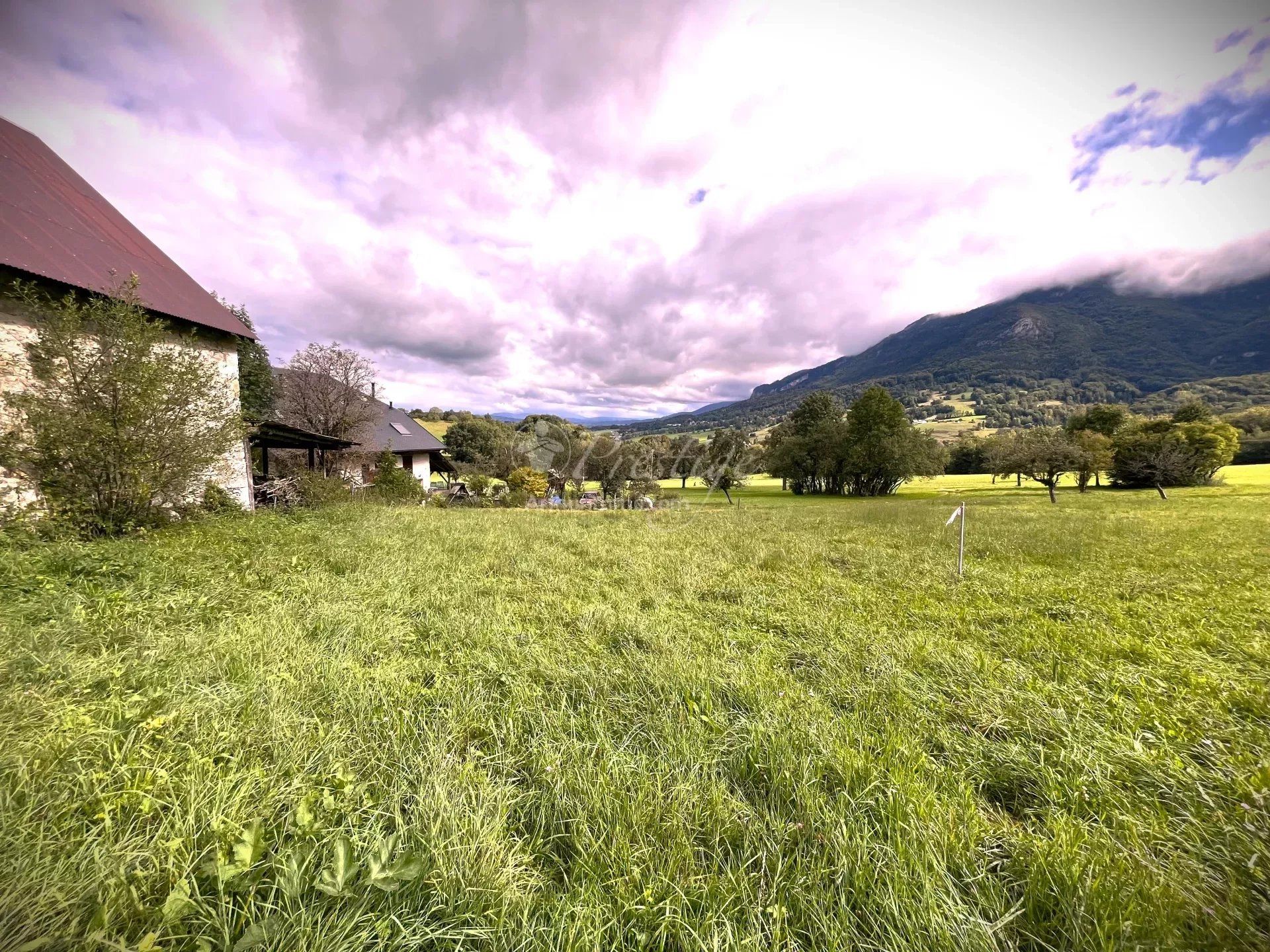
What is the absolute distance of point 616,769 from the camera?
93.2 inches

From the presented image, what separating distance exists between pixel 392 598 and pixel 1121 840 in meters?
6.30

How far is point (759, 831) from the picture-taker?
79.7 inches

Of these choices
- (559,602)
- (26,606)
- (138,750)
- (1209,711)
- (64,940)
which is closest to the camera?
(64,940)

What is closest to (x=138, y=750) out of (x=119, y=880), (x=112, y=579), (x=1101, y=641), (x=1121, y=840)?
(x=119, y=880)

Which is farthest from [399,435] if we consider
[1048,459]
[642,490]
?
[1048,459]

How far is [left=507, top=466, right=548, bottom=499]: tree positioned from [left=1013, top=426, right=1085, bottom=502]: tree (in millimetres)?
30628

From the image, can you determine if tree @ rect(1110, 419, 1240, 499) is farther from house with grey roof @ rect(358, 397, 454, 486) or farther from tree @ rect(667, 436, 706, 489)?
house with grey roof @ rect(358, 397, 454, 486)

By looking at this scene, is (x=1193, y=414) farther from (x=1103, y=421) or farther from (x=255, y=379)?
(x=255, y=379)

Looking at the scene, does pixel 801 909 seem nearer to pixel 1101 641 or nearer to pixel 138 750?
pixel 138 750

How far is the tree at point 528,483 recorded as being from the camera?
93.7 ft

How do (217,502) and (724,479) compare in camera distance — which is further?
(724,479)

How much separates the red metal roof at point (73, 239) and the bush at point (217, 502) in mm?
4196

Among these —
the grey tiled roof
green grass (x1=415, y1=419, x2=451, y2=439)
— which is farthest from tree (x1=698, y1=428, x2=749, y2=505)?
green grass (x1=415, y1=419, x2=451, y2=439)

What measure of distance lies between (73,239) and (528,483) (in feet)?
67.6
